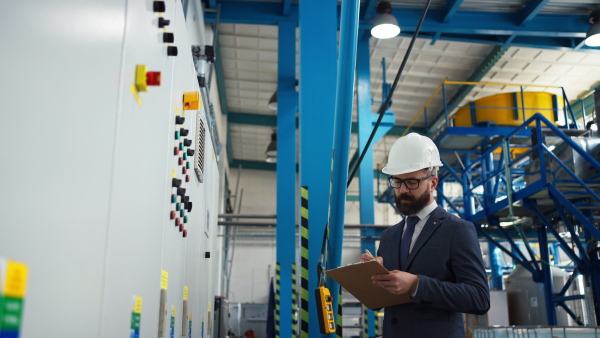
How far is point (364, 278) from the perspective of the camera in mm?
2918

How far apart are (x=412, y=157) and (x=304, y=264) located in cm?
188

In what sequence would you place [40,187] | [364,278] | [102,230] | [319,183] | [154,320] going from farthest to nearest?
[319,183], [364,278], [154,320], [102,230], [40,187]

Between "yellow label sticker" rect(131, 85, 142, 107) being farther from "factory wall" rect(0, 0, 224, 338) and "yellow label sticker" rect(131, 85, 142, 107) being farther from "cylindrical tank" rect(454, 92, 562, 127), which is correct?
"cylindrical tank" rect(454, 92, 562, 127)

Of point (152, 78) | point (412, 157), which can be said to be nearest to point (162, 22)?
point (152, 78)

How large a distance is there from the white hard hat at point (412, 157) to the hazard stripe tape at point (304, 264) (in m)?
1.66

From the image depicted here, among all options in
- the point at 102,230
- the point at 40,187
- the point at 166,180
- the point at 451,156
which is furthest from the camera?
the point at 451,156

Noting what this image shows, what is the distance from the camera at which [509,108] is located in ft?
39.0

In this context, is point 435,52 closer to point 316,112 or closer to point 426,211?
point 316,112

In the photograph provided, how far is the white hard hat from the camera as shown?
315 centimetres

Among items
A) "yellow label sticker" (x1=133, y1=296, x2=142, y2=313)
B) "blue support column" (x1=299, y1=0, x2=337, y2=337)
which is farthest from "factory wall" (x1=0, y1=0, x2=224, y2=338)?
"blue support column" (x1=299, y1=0, x2=337, y2=337)

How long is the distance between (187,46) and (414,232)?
6.04ft

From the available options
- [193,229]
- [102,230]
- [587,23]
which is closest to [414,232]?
[193,229]

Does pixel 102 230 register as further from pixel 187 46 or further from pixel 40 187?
pixel 187 46

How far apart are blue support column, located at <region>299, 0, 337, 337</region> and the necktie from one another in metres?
1.66
